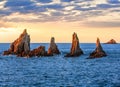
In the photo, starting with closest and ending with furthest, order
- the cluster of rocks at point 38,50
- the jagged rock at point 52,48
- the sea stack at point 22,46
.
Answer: the cluster of rocks at point 38,50 → the sea stack at point 22,46 → the jagged rock at point 52,48

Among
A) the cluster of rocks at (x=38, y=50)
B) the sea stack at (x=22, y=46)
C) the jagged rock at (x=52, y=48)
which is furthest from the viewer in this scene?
the jagged rock at (x=52, y=48)

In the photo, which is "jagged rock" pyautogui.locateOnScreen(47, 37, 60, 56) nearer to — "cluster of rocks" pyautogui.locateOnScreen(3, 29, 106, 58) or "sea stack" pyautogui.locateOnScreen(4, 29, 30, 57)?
"cluster of rocks" pyautogui.locateOnScreen(3, 29, 106, 58)

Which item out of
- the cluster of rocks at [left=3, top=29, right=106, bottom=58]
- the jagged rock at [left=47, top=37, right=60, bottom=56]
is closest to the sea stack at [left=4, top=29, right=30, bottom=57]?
the cluster of rocks at [left=3, top=29, right=106, bottom=58]

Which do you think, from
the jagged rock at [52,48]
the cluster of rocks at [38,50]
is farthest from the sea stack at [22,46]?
the jagged rock at [52,48]

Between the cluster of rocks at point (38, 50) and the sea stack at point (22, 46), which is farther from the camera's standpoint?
the sea stack at point (22, 46)

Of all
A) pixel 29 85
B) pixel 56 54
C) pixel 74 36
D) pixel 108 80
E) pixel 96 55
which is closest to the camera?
pixel 29 85

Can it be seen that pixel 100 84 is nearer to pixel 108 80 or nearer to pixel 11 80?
pixel 108 80

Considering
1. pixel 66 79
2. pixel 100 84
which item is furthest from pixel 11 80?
pixel 100 84

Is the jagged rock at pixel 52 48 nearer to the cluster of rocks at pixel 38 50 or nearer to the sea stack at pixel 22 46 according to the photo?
the cluster of rocks at pixel 38 50

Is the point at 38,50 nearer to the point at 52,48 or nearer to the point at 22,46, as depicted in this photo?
the point at 22,46

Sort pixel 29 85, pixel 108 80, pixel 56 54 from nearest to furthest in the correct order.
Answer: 1. pixel 29 85
2. pixel 108 80
3. pixel 56 54

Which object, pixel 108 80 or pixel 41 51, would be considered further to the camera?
pixel 41 51

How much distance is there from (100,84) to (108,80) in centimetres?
702

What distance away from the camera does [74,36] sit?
181m
